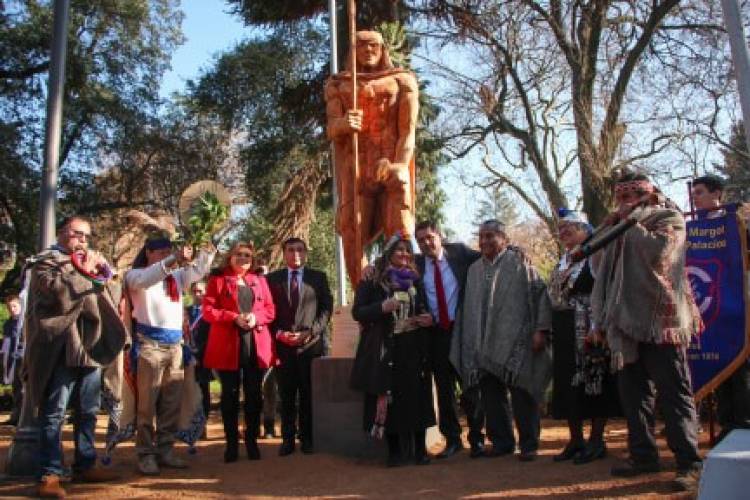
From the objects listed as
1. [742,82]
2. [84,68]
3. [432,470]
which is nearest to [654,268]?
[432,470]

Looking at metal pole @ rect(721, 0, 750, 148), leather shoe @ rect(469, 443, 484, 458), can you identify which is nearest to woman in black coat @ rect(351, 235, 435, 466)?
leather shoe @ rect(469, 443, 484, 458)

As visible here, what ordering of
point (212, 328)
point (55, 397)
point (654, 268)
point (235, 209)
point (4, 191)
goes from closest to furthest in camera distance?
point (654, 268) < point (55, 397) < point (212, 328) < point (4, 191) < point (235, 209)

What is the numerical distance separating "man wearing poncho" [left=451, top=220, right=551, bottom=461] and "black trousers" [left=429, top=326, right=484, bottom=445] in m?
0.13

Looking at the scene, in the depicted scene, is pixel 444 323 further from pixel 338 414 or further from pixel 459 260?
pixel 338 414

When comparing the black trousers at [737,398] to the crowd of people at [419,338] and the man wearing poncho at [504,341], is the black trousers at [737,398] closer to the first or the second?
the crowd of people at [419,338]

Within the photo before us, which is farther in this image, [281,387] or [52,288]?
[281,387]

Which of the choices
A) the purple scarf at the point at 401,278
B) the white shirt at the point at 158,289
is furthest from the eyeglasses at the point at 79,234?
the purple scarf at the point at 401,278

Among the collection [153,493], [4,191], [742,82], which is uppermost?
[4,191]

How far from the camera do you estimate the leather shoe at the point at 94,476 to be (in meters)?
5.71

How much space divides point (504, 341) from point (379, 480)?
53.6 inches

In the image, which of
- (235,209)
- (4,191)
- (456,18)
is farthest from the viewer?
(235,209)

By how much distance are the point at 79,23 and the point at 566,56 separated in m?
11.3

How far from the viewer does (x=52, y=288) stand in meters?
5.41

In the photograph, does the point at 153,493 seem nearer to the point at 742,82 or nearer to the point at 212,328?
the point at 212,328
